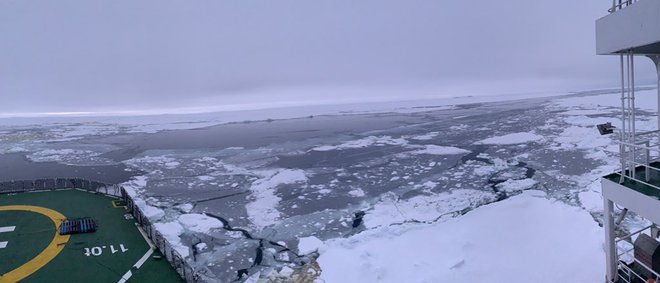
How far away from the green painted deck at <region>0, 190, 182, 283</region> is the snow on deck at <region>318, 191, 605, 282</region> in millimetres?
3271

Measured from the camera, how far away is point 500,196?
11.2m

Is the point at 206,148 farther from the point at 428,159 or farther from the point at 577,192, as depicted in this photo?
the point at 577,192

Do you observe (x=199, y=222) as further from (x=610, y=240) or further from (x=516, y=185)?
(x=516, y=185)

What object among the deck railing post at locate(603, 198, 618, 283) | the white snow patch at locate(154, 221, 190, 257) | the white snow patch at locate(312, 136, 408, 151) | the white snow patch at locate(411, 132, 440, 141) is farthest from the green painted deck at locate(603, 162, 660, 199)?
the white snow patch at locate(411, 132, 440, 141)

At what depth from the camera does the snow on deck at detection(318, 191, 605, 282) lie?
6.98m

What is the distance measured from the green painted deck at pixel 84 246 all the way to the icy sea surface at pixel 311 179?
914mm

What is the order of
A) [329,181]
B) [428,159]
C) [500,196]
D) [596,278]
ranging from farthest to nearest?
[428,159] < [329,181] < [500,196] < [596,278]

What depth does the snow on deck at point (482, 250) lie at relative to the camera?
698 centimetres

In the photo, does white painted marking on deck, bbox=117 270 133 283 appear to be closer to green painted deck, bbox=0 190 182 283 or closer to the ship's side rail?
green painted deck, bbox=0 190 182 283

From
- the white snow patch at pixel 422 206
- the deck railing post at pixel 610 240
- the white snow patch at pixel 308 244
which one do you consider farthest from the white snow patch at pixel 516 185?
the deck railing post at pixel 610 240

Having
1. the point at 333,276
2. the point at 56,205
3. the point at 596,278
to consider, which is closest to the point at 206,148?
the point at 56,205

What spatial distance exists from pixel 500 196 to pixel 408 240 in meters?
3.97

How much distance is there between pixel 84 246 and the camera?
7.95m

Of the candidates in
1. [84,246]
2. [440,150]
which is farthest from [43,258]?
[440,150]
